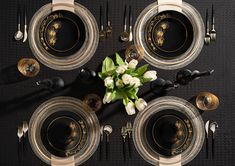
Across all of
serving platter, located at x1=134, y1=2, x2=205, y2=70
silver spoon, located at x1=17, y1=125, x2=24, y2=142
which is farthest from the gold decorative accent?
silver spoon, located at x1=17, y1=125, x2=24, y2=142

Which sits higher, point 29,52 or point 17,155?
point 29,52

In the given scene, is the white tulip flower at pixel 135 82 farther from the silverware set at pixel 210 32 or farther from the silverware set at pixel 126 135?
the silverware set at pixel 210 32

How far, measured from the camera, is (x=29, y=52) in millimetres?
2121

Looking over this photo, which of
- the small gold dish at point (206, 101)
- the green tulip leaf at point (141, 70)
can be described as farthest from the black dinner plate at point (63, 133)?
the small gold dish at point (206, 101)

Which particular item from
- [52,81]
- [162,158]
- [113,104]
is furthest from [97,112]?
[162,158]

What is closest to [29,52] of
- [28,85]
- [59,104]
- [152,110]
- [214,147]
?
[28,85]

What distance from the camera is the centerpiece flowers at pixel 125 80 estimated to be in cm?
193

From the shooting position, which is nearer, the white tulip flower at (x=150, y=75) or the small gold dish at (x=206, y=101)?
the white tulip flower at (x=150, y=75)

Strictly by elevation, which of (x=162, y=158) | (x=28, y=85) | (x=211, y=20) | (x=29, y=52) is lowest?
(x=162, y=158)

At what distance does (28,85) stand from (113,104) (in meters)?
0.51

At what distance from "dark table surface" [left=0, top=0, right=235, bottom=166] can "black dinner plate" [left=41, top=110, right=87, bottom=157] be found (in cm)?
11

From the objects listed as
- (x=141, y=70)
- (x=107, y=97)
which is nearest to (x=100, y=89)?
(x=107, y=97)

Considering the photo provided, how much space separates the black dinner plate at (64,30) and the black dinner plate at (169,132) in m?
0.64

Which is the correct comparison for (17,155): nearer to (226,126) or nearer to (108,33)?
(108,33)
